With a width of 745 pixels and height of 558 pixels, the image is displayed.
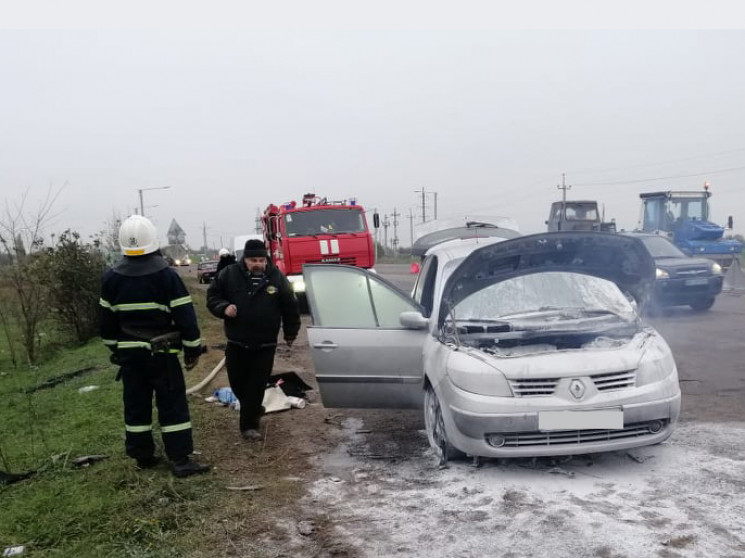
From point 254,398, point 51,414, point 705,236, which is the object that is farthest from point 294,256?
point 705,236

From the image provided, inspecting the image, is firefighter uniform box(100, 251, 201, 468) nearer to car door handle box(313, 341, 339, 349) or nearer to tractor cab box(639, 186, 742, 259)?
car door handle box(313, 341, 339, 349)

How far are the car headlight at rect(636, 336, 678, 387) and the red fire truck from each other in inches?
391

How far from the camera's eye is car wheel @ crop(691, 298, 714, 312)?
39.4 ft

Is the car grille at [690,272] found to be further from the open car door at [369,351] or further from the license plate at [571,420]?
the license plate at [571,420]

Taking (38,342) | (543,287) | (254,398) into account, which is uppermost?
(543,287)

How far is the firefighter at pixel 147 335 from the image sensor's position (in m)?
4.46

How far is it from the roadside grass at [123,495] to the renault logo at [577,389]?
1.92 m

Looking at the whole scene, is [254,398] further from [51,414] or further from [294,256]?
[294,256]

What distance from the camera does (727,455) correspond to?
4.43 metres

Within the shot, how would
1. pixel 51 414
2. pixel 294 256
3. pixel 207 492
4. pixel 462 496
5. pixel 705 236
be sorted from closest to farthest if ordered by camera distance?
pixel 462 496, pixel 207 492, pixel 51 414, pixel 294 256, pixel 705 236

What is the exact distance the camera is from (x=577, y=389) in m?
3.99

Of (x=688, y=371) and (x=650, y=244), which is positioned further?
(x=650, y=244)

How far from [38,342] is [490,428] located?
11255 mm

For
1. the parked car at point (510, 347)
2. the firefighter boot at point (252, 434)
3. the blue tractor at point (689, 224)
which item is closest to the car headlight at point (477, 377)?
the parked car at point (510, 347)
